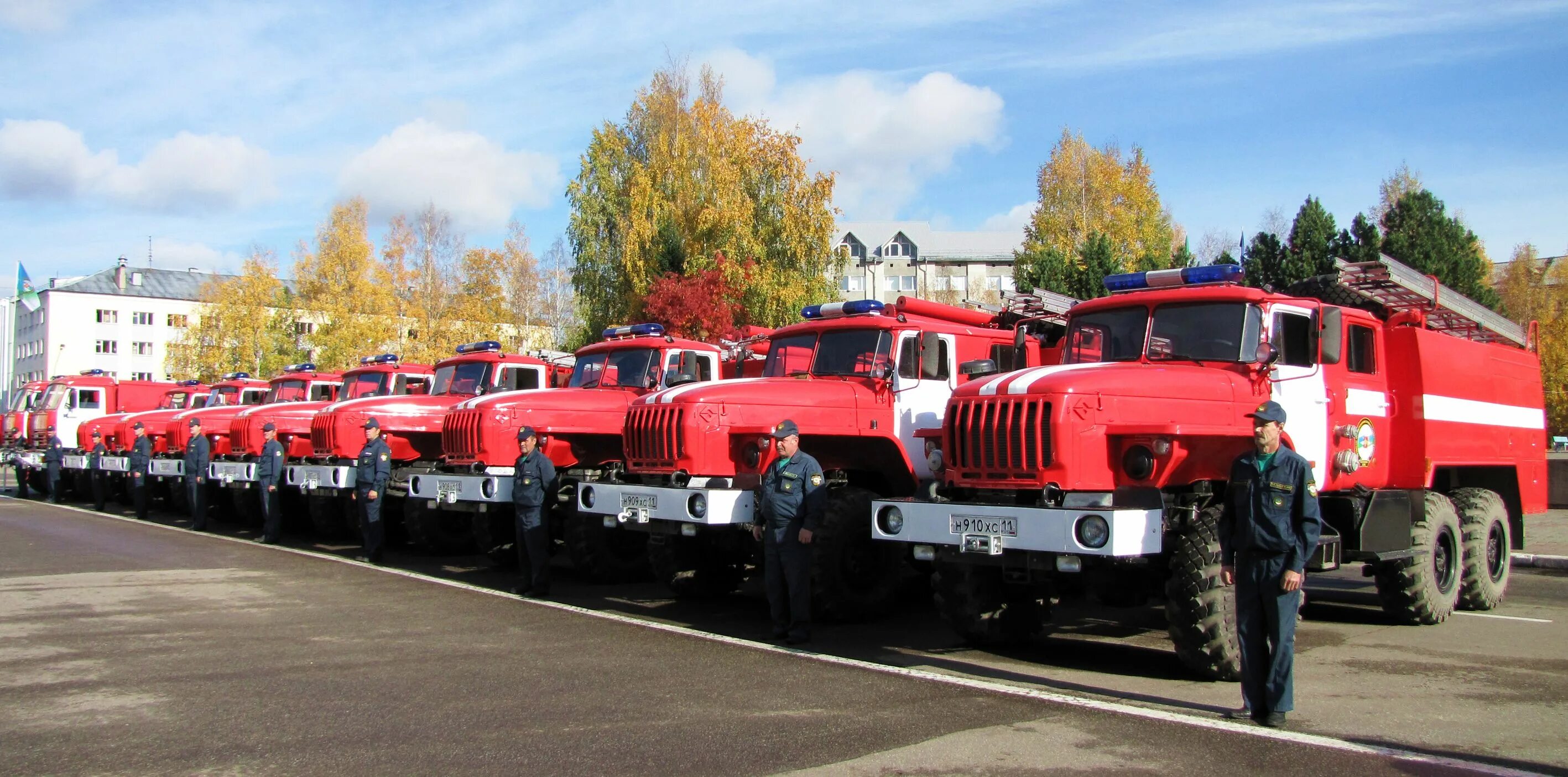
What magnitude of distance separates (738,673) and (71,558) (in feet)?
36.0

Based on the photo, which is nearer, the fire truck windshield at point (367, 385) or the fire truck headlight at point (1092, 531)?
the fire truck headlight at point (1092, 531)

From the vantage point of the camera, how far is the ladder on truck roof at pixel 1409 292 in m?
10.2

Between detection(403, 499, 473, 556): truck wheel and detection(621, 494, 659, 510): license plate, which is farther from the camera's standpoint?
detection(403, 499, 473, 556): truck wheel

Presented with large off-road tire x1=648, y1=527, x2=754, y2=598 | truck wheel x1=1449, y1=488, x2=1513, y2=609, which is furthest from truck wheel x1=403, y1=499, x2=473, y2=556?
truck wheel x1=1449, y1=488, x2=1513, y2=609

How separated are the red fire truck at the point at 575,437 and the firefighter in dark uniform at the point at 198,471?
7.01 meters

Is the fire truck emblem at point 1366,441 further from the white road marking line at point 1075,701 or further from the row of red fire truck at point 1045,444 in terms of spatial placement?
the white road marking line at point 1075,701

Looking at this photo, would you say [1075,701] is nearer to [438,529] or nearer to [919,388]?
[919,388]

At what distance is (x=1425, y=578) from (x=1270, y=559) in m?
4.33

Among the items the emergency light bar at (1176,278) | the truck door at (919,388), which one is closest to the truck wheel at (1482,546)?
the emergency light bar at (1176,278)

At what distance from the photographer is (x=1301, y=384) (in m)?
8.58

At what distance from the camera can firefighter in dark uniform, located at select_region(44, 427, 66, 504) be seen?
86.2 feet

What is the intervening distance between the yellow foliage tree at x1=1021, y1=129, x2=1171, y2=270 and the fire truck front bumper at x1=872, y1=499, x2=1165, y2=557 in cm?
4191

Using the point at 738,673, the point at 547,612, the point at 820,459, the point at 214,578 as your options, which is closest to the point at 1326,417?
the point at 820,459

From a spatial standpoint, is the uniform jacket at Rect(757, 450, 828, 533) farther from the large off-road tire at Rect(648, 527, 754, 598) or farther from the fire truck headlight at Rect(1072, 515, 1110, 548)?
the fire truck headlight at Rect(1072, 515, 1110, 548)
